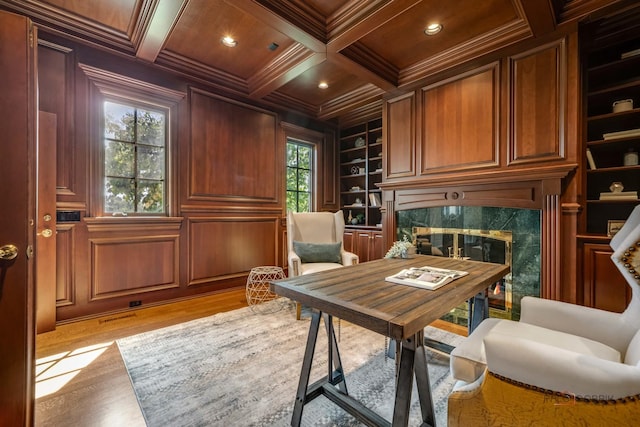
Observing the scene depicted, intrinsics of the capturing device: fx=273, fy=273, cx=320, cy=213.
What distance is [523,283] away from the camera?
2555 millimetres

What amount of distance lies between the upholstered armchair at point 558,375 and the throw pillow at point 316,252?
1.86 metres

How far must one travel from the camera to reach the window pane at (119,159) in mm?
2889

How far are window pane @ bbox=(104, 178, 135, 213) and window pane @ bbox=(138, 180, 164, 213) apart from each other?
77mm

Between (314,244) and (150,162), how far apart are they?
214 centimetres

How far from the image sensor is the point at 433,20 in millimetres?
2461

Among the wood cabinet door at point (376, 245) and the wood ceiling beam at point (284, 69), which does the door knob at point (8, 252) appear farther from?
the wood cabinet door at point (376, 245)

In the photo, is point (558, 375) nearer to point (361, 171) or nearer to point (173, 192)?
point (173, 192)

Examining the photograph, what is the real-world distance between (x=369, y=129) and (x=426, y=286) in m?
3.92

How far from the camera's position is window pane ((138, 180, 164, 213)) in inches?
122

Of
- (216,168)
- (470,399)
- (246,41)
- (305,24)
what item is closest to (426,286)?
(470,399)

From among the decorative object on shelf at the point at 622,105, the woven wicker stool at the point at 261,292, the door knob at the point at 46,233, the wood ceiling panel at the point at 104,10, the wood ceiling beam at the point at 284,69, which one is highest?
the wood ceiling panel at the point at 104,10

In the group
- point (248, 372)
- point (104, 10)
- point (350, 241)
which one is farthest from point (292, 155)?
point (248, 372)

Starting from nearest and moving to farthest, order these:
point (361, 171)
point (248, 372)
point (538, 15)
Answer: point (248, 372)
point (538, 15)
point (361, 171)

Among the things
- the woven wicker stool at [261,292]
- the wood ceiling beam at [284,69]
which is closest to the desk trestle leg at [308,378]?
the woven wicker stool at [261,292]
